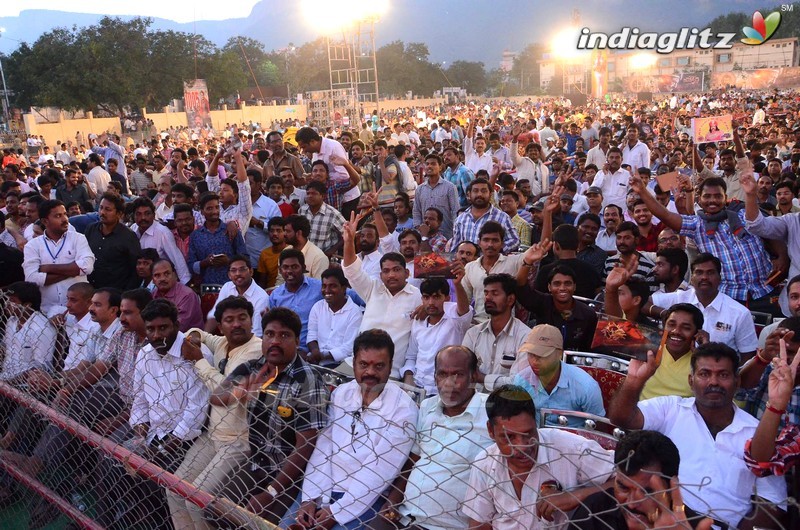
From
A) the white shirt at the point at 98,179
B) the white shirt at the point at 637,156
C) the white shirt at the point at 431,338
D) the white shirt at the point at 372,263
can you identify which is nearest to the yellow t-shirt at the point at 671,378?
the white shirt at the point at 431,338

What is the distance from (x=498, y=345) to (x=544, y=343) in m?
0.85

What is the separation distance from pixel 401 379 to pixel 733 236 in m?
2.99

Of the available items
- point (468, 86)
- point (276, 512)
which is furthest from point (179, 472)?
point (468, 86)

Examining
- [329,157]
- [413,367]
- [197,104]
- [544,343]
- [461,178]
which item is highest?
[197,104]

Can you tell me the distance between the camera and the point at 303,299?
19.3 feet

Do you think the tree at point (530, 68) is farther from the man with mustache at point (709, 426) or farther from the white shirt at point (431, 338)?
the man with mustache at point (709, 426)

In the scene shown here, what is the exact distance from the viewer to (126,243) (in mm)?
6539

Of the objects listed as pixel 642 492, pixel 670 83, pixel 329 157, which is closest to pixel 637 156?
pixel 329 157

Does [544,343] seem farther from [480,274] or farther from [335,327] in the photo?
[335,327]

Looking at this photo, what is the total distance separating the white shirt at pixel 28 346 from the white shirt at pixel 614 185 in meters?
7.27

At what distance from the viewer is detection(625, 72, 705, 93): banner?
59781 millimetres

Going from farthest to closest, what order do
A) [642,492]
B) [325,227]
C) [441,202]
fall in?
1. [441,202]
2. [325,227]
3. [642,492]

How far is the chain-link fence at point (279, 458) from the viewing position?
2695mm

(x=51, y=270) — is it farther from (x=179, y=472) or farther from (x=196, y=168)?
(x=196, y=168)
